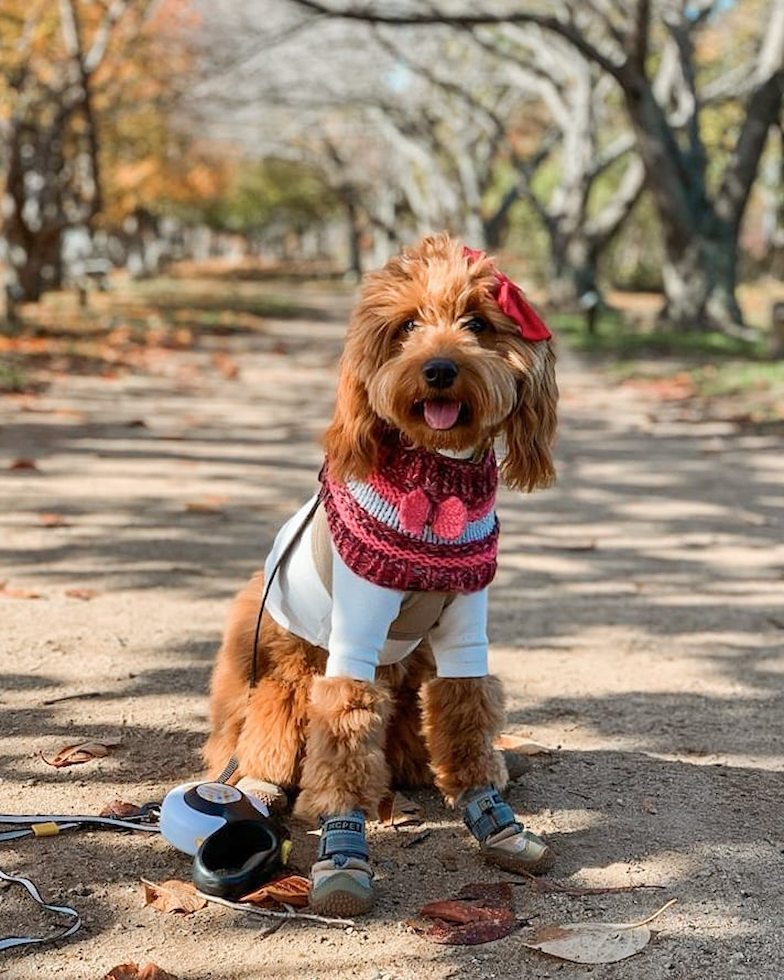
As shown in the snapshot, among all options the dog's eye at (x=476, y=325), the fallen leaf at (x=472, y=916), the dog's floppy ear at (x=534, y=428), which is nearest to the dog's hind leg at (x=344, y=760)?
the fallen leaf at (x=472, y=916)

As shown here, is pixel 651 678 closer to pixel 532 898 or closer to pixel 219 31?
pixel 532 898

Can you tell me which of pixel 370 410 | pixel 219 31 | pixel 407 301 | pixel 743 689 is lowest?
pixel 743 689

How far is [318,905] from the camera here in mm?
2709

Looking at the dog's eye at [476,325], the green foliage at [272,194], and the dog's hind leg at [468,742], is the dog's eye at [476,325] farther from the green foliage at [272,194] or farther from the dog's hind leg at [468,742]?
the green foliage at [272,194]

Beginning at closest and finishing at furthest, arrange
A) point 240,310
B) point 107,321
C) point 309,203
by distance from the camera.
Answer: point 107,321
point 240,310
point 309,203

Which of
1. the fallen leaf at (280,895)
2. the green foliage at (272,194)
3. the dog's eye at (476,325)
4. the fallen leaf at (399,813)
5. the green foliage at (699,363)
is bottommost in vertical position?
the fallen leaf at (399,813)

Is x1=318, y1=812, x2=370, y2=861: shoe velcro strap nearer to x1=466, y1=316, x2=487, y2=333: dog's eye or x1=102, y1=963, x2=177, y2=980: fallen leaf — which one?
x1=102, y1=963, x2=177, y2=980: fallen leaf

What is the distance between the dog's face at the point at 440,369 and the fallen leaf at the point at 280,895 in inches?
38.6

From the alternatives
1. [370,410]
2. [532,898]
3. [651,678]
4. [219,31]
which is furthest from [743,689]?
[219,31]

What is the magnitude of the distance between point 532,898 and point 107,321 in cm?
1694

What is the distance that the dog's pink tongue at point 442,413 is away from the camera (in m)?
2.73

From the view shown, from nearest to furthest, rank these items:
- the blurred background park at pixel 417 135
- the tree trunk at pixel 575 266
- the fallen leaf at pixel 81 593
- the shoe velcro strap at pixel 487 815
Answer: the shoe velcro strap at pixel 487 815
the fallen leaf at pixel 81 593
the blurred background park at pixel 417 135
the tree trunk at pixel 575 266

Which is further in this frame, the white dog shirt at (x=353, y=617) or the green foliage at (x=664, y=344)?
the green foliage at (x=664, y=344)

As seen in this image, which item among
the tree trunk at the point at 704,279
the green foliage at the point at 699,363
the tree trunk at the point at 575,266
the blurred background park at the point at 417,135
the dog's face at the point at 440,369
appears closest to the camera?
the dog's face at the point at 440,369
